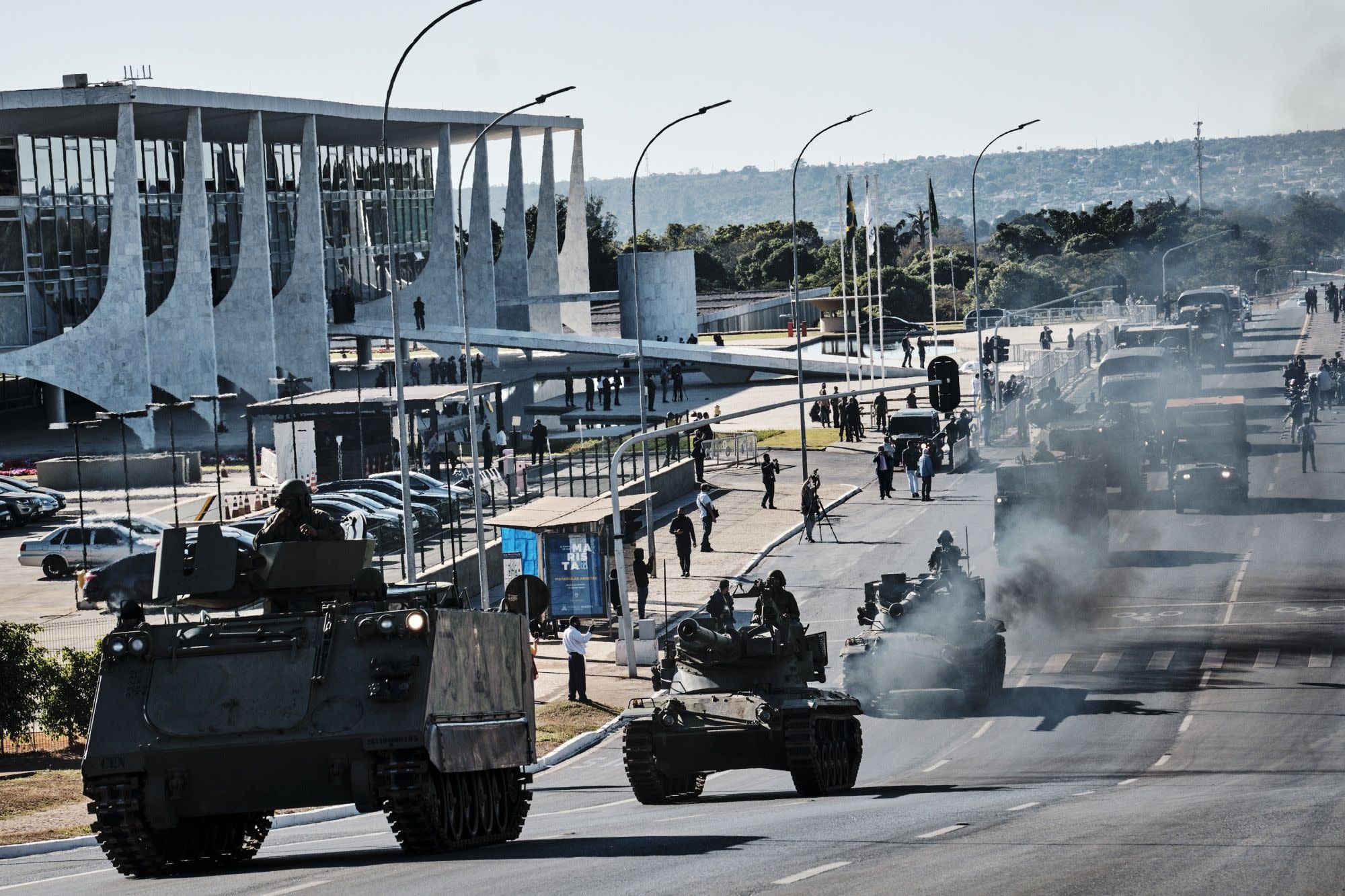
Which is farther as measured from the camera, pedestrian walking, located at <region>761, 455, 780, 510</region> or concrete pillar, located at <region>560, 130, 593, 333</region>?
concrete pillar, located at <region>560, 130, 593, 333</region>

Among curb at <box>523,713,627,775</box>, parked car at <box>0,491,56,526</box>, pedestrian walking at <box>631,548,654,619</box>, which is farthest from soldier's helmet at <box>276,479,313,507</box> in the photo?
parked car at <box>0,491,56,526</box>

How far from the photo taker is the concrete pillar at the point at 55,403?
8156 centimetres

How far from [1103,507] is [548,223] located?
266ft

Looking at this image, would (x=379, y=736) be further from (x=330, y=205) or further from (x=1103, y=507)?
(x=330, y=205)

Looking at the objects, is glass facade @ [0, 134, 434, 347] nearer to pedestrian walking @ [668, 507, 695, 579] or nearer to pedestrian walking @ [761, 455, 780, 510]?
pedestrian walking @ [761, 455, 780, 510]

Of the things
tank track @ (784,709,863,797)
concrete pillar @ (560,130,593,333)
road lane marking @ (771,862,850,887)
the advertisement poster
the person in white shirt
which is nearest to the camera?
road lane marking @ (771,862,850,887)

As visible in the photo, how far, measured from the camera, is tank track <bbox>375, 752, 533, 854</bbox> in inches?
600

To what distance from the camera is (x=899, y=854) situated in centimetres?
1445

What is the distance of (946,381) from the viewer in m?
41.5

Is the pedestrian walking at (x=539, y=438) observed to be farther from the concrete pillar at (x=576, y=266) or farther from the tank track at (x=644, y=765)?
the concrete pillar at (x=576, y=266)

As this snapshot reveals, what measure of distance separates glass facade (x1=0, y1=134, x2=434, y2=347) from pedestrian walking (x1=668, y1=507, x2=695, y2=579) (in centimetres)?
4243

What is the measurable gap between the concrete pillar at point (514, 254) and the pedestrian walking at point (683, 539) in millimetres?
71328

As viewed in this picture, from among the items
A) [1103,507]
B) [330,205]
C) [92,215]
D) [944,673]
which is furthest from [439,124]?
[944,673]

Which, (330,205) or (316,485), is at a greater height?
(330,205)
